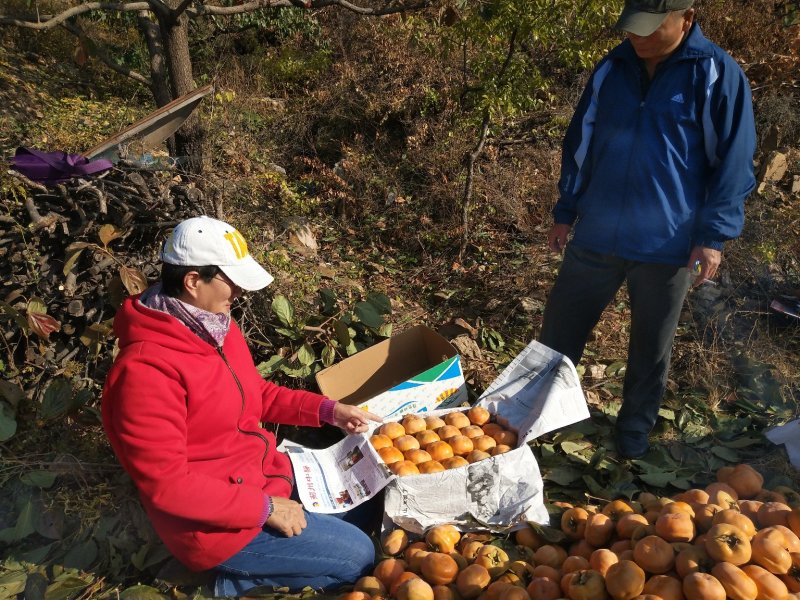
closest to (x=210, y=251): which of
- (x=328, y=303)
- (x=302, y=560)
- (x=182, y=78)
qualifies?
(x=302, y=560)

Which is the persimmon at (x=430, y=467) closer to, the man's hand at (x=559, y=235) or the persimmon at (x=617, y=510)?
the persimmon at (x=617, y=510)

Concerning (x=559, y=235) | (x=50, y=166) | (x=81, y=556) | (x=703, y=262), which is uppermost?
(x=50, y=166)

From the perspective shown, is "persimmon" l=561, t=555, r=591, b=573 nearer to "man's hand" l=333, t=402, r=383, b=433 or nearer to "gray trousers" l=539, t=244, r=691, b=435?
"man's hand" l=333, t=402, r=383, b=433

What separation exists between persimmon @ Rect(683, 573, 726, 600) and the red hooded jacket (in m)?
1.34

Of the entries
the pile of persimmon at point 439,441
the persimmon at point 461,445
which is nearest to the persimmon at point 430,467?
the pile of persimmon at point 439,441

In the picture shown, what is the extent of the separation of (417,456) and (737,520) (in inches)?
46.3

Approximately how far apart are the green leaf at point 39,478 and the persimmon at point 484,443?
1.84 meters

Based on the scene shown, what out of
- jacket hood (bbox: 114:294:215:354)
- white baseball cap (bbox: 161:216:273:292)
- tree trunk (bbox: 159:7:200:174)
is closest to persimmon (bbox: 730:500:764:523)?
white baseball cap (bbox: 161:216:273:292)

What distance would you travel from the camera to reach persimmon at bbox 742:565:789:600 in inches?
66.8

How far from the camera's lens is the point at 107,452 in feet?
9.50

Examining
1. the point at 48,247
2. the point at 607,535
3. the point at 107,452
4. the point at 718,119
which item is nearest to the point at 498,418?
the point at 607,535

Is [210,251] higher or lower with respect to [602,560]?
higher

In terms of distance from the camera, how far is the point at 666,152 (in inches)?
95.3

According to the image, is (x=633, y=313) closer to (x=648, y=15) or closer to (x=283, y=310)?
(x=648, y=15)
